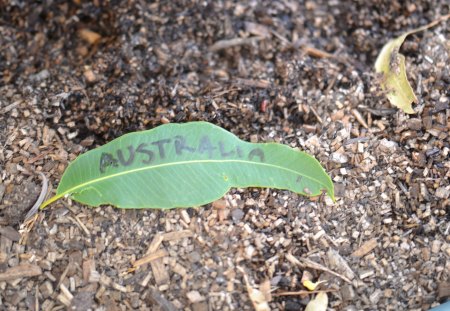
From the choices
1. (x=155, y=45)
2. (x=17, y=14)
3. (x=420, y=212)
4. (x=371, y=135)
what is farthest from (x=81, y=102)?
(x=420, y=212)

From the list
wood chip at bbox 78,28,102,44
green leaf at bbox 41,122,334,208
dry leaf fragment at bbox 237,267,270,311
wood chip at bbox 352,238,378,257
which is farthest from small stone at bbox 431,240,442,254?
wood chip at bbox 78,28,102,44

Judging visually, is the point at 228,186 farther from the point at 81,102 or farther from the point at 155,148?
the point at 81,102

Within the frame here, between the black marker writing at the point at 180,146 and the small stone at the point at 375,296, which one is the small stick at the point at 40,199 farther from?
the small stone at the point at 375,296

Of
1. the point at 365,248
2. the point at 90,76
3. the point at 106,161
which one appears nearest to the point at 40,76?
the point at 90,76

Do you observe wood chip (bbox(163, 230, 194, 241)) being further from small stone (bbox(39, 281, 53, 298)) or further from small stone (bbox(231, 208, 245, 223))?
small stone (bbox(39, 281, 53, 298))

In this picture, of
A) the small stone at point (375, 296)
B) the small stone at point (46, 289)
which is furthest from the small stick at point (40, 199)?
the small stone at point (375, 296)

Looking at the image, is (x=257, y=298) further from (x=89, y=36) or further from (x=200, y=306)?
(x=89, y=36)
